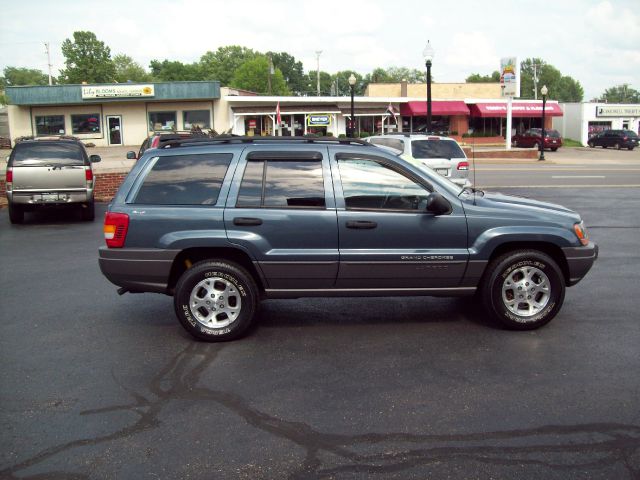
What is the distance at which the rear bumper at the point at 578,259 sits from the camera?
20.2ft

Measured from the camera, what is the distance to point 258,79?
114125 millimetres

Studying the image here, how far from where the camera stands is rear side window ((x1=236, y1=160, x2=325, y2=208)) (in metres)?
6.00

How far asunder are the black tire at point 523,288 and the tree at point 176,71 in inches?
5420

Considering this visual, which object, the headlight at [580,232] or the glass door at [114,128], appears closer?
the headlight at [580,232]

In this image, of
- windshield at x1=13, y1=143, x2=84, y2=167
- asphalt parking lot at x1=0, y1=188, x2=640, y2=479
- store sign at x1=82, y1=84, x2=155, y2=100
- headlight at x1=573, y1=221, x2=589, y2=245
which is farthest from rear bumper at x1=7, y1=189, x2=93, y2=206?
store sign at x1=82, y1=84, x2=155, y2=100

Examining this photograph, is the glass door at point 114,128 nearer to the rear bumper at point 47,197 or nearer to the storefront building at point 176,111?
the storefront building at point 176,111

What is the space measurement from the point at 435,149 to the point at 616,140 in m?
46.0

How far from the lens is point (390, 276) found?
19.7ft

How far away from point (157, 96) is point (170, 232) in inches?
1813

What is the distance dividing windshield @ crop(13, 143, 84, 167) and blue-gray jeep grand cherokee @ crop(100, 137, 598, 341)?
843 centimetres

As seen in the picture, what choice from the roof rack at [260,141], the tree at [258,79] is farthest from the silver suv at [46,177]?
the tree at [258,79]

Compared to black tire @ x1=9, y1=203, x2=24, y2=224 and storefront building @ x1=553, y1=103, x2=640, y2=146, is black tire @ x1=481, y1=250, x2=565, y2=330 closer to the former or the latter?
black tire @ x1=9, y1=203, x2=24, y2=224

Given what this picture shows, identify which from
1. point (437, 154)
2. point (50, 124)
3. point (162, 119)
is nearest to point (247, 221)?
point (437, 154)

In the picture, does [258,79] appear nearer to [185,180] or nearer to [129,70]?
[129,70]
